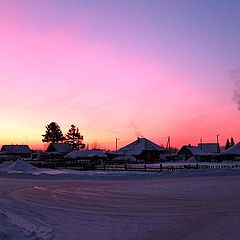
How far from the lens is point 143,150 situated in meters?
104

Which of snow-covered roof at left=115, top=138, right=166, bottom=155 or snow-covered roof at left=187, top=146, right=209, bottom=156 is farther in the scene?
snow-covered roof at left=187, top=146, right=209, bottom=156

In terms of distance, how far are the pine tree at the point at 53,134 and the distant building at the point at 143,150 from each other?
142 feet

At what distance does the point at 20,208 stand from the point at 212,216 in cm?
819

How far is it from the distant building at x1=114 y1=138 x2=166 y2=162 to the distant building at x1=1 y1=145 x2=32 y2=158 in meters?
36.3

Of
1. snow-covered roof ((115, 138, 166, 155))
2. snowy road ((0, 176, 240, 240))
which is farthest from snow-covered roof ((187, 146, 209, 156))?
snowy road ((0, 176, 240, 240))

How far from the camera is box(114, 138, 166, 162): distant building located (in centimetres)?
10406

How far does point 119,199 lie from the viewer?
2112 centimetres

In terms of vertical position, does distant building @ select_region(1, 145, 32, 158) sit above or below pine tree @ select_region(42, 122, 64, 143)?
below

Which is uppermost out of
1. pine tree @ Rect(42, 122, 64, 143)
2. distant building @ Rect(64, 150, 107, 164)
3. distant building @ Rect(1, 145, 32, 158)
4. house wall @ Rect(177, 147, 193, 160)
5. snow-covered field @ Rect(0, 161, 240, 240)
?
pine tree @ Rect(42, 122, 64, 143)

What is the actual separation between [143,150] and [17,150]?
44769mm

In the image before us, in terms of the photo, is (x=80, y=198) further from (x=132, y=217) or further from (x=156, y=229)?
(x=156, y=229)

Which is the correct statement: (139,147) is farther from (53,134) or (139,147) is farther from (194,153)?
(53,134)

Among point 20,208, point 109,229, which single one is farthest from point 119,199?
point 109,229

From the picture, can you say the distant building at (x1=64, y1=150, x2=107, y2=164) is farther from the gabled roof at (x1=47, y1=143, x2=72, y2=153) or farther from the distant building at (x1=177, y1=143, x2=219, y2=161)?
the distant building at (x1=177, y1=143, x2=219, y2=161)
